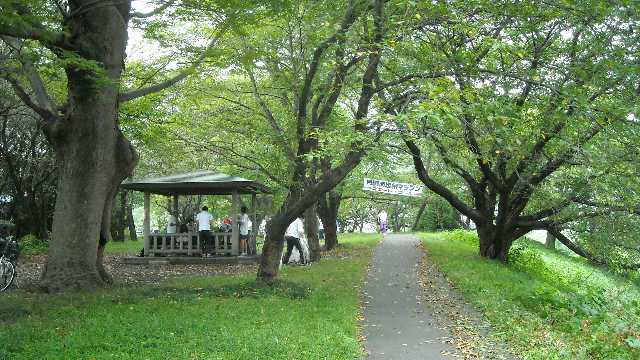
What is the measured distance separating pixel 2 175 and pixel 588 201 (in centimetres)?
2227

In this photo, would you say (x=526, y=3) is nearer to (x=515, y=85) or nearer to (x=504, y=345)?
(x=515, y=85)

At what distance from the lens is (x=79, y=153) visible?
37.4 ft

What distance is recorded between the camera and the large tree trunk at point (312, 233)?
63.5 feet

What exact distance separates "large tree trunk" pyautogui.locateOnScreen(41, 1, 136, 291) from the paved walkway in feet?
17.1

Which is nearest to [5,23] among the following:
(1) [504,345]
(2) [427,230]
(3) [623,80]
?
(1) [504,345]

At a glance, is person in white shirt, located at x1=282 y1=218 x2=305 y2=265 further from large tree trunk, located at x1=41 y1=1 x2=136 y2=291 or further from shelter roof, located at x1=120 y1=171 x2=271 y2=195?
large tree trunk, located at x1=41 y1=1 x2=136 y2=291

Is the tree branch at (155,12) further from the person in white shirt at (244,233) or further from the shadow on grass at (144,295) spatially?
the person in white shirt at (244,233)

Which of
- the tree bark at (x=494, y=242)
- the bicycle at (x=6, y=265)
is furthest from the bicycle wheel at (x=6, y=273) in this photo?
the tree bark at (x=494, y=242)

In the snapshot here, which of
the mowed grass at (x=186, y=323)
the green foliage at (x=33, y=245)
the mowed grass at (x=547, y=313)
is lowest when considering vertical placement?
the mowed grass at (x=547, y=313)

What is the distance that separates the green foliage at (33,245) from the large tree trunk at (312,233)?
9.68m

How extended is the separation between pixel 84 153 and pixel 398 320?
631 centimetres

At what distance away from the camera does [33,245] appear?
23281 mm

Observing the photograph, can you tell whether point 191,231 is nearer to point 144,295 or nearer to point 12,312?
point 144,295

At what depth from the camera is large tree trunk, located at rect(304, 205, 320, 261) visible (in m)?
19.4
